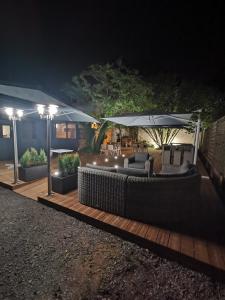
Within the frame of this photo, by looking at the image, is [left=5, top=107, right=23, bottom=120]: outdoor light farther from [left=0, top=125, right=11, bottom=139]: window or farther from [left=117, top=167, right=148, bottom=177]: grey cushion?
[left=0, top=125, right=11, bottom=139]: window

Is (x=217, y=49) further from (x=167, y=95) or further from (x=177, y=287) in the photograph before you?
(x=177, y=287)

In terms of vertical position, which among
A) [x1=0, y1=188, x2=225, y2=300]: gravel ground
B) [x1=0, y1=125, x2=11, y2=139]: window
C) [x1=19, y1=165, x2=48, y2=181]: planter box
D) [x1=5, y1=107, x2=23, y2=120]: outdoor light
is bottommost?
[x1=0, y1=188, x2=225, y2=300]: gravel ground

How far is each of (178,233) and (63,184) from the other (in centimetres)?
283

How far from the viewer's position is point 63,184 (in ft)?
13.5

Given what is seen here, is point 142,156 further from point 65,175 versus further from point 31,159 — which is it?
point 31,159

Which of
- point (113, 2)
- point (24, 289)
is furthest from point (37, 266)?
point (113, 2)

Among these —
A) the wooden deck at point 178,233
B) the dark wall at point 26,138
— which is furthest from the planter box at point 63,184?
the dark wall at point 26,138

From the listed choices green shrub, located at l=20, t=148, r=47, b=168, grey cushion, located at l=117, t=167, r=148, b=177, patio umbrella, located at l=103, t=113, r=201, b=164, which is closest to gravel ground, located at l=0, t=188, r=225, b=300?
grey cushion, located at l=117, t=167, r=148, b=177

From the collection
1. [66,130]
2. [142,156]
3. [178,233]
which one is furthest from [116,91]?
[178,233]

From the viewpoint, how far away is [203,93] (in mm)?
10477

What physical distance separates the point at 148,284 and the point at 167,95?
9953 mm

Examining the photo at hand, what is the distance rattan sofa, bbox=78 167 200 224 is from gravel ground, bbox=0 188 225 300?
22.3 inches

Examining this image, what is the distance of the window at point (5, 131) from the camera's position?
8174 millimetres

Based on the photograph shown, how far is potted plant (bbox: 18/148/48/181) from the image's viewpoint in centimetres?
505
